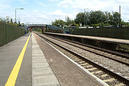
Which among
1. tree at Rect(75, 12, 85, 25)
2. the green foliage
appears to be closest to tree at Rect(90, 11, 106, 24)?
the green foliage

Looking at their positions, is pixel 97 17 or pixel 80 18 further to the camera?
pixel 80 18

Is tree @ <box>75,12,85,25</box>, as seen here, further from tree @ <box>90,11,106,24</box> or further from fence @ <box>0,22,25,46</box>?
fence @ <box>0,22,25,46</box>

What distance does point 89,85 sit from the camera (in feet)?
17.4

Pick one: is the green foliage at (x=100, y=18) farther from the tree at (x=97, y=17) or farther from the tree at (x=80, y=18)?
the tree at (x=80, y=18)

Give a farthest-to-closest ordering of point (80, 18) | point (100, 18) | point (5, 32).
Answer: point (80, 18) → point (100, 18) → point (5, 32)

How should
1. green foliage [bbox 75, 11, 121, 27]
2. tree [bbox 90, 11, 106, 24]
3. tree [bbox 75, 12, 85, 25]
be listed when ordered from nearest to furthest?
green foliage [bbox 75, 11, 121, 27] → tree [bbox 90, 11, 106, 24] → tree [bbox 75, 12, 85, 25]

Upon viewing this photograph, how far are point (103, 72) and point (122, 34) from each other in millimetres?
17032

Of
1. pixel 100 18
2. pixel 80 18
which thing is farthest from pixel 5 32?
pixel 80 18

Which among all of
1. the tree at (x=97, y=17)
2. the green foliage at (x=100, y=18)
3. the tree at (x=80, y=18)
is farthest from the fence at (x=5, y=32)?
the tree at (x=80, y=18)

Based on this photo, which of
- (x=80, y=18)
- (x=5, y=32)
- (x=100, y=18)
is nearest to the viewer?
(x=5, y=32)

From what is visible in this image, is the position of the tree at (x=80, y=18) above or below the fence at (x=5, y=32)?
above

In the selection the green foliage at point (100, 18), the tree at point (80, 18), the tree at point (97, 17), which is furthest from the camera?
the tree at point (80, 18)

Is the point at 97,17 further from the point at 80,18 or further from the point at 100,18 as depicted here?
the point at 80,18

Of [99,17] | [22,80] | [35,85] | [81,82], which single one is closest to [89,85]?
[81,82]
